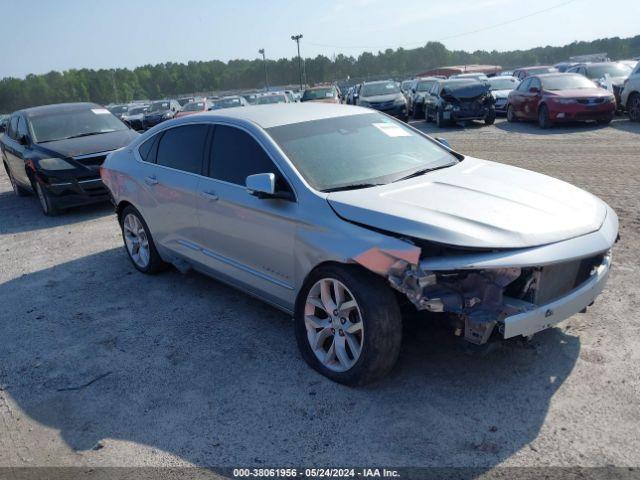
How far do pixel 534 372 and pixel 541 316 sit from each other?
1.98 feet

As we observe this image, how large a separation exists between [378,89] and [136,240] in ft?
58.3

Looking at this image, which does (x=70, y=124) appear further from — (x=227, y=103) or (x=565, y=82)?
(x=227, y=103)

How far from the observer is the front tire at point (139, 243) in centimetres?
596

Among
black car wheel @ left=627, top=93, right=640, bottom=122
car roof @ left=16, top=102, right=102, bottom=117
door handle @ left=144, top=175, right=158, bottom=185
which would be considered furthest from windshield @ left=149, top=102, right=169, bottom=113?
door handle @ left=144, top=175, right=158, bottom=185

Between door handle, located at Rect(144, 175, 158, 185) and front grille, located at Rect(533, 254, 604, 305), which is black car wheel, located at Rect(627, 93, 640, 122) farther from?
door handle, located at Rect(144, 175, 158, 185)

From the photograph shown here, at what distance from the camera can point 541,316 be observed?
329 centimetres

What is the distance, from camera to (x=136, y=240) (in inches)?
247

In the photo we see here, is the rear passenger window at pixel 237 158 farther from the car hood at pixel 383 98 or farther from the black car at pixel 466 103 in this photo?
the car hood at pixel 383 98

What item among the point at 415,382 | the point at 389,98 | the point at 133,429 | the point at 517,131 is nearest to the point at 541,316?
the point at 415,382

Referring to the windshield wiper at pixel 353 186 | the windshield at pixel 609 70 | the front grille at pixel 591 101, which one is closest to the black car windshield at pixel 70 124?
the windshield wiper at pixel 353 186

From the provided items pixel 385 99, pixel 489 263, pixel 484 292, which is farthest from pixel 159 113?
pixel 489 263

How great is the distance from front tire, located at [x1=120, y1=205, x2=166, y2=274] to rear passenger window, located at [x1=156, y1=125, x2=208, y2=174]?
82 cm

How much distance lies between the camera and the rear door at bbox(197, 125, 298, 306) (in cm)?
410

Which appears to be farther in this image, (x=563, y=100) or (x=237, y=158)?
(x=563, y=100)
